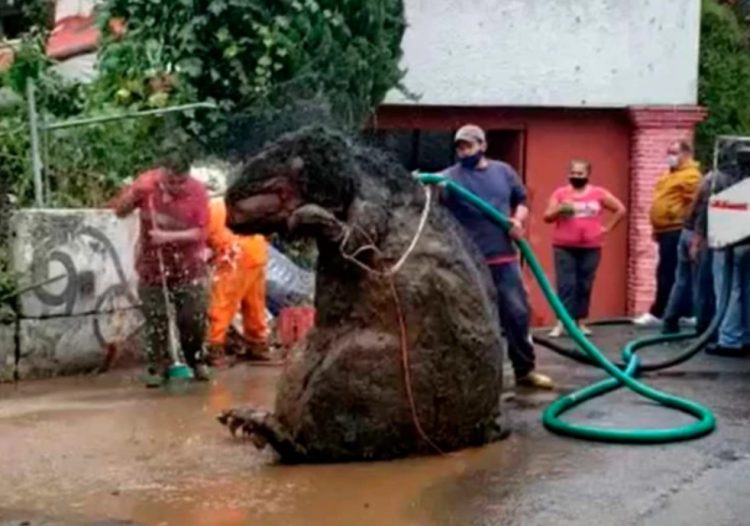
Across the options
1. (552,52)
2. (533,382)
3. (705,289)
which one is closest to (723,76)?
(552,52)

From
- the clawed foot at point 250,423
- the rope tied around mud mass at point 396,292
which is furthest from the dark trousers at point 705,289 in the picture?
the clawed foot at point 250,423

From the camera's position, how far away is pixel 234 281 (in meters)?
11.0

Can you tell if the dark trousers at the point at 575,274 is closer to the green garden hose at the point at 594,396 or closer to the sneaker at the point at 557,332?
the sneaker at the point at 557,332

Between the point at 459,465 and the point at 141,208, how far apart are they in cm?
373

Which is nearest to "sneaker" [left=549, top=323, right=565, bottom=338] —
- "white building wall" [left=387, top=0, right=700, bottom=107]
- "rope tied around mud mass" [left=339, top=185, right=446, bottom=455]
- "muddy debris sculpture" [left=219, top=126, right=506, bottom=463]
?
"white building wall" [left=387, top=0, right=700, bottom=107]

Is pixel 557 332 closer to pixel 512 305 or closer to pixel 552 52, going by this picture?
pixel 512 305

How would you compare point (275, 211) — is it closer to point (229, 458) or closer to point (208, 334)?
point (229, 458)

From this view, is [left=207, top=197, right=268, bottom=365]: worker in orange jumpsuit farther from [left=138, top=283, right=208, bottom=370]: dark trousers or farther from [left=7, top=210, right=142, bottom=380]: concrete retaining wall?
[left=7, top=210, right=142, bottom=380]: concrete retaining wall

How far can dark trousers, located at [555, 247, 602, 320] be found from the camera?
40.6ft

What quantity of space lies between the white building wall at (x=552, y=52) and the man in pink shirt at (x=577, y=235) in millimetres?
4340

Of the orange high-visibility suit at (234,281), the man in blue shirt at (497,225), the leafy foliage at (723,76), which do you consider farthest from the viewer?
the leafy foliage at (723,76)

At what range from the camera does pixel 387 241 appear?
720 cm

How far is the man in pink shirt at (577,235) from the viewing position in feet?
40.3

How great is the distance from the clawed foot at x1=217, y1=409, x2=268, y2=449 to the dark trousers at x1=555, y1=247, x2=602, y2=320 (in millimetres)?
5663
